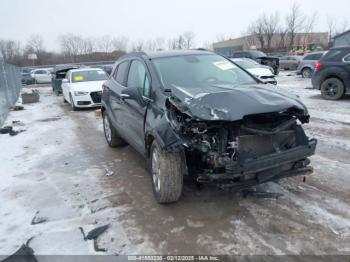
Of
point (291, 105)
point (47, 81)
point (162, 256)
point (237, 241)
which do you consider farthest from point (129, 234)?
point (47, 81)

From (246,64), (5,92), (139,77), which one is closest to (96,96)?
(5,92)

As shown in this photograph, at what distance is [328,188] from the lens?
4406mm

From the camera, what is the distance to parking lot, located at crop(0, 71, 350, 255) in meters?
3.29

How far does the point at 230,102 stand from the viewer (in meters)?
3.61

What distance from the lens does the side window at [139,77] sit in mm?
4630

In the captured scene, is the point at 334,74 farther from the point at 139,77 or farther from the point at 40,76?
the point at 40,76

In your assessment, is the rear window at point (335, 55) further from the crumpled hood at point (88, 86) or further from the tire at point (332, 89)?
the crumpled hood at point (88, 86)

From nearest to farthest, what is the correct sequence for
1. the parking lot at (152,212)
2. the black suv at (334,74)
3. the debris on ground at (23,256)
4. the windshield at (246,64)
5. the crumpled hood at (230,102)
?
the debris on ground at (23,256) → the parking lot at (152,212) → the crumpled hood at (230,102) → the black suv at (334,74) → the windshield at (246,64)

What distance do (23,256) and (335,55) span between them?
11.3 meters

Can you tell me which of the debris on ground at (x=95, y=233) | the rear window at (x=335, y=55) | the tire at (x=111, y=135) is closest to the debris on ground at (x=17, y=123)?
the tire at (x=111, y=135)

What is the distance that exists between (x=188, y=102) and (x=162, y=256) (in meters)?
1.66

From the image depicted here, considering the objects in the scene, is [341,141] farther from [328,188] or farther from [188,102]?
[188,102]

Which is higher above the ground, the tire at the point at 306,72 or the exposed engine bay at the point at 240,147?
the exposed engine bay at the point at 240,147

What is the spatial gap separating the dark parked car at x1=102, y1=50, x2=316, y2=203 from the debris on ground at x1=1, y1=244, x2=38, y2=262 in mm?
1523
